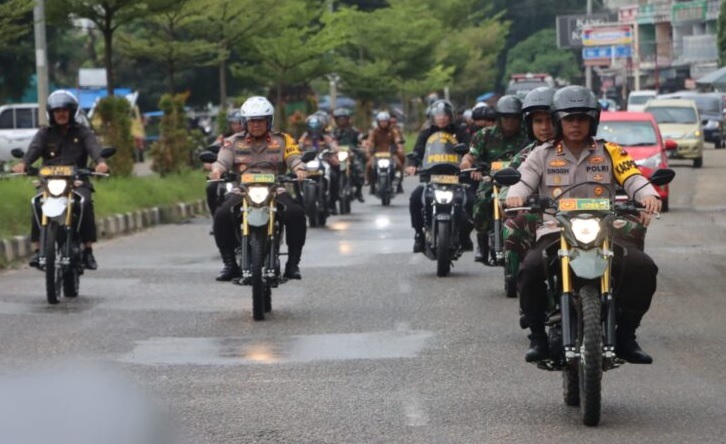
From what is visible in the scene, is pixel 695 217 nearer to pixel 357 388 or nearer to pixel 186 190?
pixel 186 190

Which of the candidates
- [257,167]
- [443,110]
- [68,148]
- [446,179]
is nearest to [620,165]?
[257,167]

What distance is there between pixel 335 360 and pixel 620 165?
8.08 ft

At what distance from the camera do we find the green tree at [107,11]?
2652 centimetres

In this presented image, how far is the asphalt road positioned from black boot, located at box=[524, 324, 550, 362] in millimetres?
265

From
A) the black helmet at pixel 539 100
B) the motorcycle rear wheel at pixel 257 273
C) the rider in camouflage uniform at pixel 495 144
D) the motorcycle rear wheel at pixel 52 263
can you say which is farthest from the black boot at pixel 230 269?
the black helmet at pixel 539 100

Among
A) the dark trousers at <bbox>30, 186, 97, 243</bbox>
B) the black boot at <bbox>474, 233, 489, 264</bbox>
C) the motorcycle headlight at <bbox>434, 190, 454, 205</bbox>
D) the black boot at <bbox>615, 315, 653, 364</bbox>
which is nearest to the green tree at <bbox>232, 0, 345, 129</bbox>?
the motorcycle headlight at <bbox>434, 190, 454, 205</bbox>

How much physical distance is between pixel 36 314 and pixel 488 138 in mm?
4163

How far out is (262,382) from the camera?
846cm

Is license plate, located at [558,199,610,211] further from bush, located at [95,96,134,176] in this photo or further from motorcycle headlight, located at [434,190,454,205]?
bush, located at [95,96,134,176]

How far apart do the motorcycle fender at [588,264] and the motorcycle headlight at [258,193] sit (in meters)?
5.04

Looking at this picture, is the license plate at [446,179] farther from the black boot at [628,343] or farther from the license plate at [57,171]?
the black boot at [628,343]

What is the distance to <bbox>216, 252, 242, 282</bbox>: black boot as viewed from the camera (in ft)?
40.2

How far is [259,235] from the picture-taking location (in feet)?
38.0

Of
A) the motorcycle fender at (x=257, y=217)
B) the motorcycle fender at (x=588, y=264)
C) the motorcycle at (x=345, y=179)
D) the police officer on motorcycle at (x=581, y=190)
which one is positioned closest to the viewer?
the motorcycle fender at (x=588, y=264)
